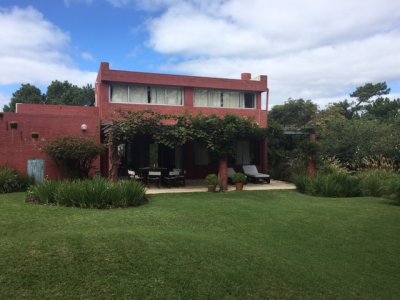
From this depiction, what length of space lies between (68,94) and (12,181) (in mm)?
40543

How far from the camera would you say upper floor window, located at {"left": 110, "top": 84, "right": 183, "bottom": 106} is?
20422 mm

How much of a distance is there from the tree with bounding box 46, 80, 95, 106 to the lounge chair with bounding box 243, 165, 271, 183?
37075 millimetres

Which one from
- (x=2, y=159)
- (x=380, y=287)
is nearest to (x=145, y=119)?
(x=2, y=159)

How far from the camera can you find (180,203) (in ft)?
39.2

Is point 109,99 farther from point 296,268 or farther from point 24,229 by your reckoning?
point 296,268

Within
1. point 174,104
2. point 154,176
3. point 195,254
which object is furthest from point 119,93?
point 195,254

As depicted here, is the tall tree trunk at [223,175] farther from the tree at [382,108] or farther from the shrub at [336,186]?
the tree at [382,108]

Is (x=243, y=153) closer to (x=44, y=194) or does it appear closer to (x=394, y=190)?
(x=394, y=190)

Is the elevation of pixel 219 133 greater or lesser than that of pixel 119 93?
lesser

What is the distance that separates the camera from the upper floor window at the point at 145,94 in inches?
804

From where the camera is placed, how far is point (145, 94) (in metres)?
21.0

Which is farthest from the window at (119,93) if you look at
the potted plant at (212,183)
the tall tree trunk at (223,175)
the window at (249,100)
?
the potted plant at (212,183)

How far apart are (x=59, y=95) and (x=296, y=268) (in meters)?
53.1

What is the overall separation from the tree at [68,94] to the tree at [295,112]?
85.7 ft
